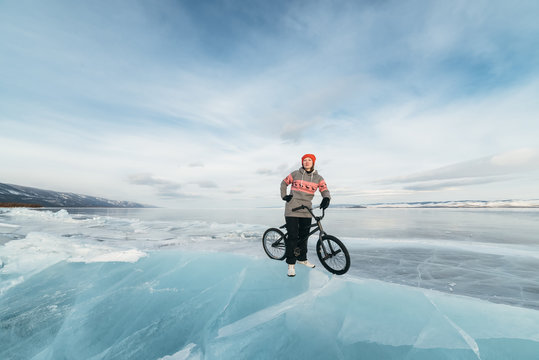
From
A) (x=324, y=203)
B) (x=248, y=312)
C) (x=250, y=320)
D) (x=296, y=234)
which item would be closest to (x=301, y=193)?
(x=324, y=203)

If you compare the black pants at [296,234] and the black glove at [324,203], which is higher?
the black glove at [324,203]

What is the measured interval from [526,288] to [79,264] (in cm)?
874

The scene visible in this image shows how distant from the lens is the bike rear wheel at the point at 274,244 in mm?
5582

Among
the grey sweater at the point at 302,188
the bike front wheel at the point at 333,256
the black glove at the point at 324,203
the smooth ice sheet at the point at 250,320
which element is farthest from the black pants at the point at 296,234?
the smooth ice sheet at the point at 250,320

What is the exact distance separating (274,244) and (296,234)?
1.09 metres

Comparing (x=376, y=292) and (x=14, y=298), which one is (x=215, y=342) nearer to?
(x=376, y=292)

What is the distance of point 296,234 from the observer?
473 cm

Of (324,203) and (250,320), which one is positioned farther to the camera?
(324,203)

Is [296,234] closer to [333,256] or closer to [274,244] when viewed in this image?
[333,256]

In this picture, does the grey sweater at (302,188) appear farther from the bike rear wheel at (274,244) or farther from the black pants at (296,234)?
the bike rear wheel at (274,244)

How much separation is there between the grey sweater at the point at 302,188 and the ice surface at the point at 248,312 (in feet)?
4.23

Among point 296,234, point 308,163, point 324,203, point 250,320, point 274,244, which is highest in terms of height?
point 308,163

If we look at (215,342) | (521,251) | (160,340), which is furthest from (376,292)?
(521,251)

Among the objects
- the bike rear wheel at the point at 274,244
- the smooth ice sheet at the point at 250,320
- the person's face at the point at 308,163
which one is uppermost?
the person's face at the point at 308,163
